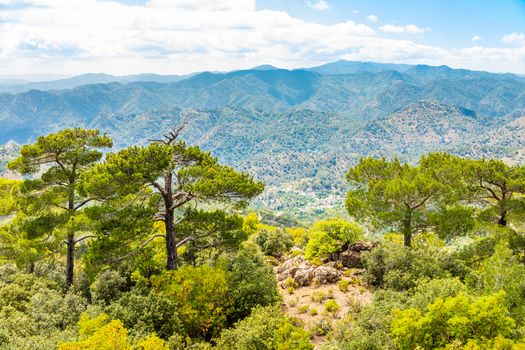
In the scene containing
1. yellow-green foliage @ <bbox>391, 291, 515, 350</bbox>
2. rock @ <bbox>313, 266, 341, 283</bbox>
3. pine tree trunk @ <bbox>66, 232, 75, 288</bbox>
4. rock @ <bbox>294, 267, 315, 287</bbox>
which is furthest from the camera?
rock @ <bbox>313, 266, 341, 283</bbox>

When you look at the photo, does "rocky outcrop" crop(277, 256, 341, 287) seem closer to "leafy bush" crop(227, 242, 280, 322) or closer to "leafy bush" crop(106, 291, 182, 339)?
"leafy bush" crop(227, 242, 280, 322)

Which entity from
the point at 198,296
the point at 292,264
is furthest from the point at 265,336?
the point at 292,264

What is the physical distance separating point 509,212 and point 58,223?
2712 cm

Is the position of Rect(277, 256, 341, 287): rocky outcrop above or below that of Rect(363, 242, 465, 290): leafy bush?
below

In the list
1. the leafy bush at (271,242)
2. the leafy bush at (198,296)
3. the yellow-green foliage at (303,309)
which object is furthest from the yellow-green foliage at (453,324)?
the leafy bush at (271,242)

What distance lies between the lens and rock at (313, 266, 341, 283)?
24.0 metres

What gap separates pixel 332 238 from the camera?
28.1m

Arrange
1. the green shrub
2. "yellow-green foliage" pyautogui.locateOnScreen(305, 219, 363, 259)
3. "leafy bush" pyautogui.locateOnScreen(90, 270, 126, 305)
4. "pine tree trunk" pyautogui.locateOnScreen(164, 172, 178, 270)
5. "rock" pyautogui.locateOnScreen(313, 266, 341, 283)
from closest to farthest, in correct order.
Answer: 1. "leafy bush" pyautogui.locateOnScreen(90, 270, 126, 305)
2. "pine tree trunk" pyautogui.locateOnScreen(164, 172, 178, 270)
3. the green shrub
4. "rock" pyautogui.locateOnScreen(313, 266, 341, 283)
5. "yellow-green foliage" pyautogui.locateOnScreen(305, 219, 363, 259)

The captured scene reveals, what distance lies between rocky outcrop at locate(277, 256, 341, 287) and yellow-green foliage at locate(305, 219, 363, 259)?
95.1 inches

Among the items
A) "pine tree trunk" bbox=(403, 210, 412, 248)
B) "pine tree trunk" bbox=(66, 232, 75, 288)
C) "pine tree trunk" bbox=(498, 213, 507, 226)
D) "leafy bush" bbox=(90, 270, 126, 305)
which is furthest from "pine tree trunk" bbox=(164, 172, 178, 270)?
"pine tree trunk" bbox=(498, 213, 507, 226)

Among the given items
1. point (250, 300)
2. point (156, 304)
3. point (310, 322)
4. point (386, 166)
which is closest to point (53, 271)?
point (156, 304)

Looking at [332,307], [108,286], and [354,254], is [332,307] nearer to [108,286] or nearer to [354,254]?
[354,254]

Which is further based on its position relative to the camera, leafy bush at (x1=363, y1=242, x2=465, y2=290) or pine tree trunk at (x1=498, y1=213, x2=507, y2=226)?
pine tree trunk at (x1=498, y1=213, x2=507, y2=226)

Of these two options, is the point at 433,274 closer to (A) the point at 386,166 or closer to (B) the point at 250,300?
(A) the point at 386,166
